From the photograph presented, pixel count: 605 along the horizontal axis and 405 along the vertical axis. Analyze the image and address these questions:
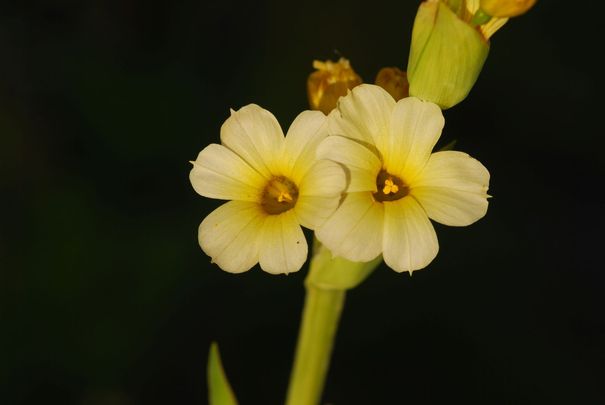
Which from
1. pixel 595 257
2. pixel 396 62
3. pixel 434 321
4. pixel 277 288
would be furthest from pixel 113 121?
pixel 595 257

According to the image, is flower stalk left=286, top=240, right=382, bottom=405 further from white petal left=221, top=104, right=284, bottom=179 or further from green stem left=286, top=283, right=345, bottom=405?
white petal left=221, top=104, right=284, bottom=179

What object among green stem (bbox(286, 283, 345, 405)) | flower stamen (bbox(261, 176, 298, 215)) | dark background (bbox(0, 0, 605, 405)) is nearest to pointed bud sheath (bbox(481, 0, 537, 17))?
flower stamen (bbox(261, 176, 298, 215))

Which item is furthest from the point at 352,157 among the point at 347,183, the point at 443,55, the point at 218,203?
the point at 218,203

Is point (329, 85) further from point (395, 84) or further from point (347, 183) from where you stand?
point (347, 183)

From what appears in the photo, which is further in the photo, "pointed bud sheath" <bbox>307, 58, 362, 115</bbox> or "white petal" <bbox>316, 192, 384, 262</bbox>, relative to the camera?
"pointed bud sheath" <bbox>307, 58, 362, 115</bbox>

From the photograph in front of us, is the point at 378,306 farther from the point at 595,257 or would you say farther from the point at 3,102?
the point at 3,102

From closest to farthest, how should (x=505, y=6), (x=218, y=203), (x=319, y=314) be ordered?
(x=505, y=6), (x=319, y=314), (x=218, y=203)

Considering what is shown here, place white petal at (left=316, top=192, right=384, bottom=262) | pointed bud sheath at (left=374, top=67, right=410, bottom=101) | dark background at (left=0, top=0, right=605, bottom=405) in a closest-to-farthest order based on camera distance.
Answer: white petal at (left=316, top=192, right=384, bottom=262), pointed bud sheath at (left=374, top=67, right=410, bottom=101), dark background at (left=0, top=0, right=605, bottom=405)
